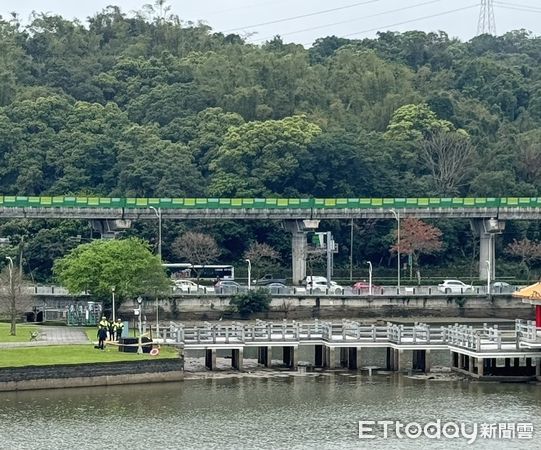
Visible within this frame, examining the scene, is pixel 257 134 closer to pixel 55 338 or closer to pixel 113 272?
pixel 113 272

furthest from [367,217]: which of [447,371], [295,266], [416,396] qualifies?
[416,396]

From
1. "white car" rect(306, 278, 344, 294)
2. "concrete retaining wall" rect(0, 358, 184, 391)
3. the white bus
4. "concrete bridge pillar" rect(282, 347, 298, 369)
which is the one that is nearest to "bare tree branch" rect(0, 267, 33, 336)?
"concrete retaining wall" rect(0, 358, 184, 391)

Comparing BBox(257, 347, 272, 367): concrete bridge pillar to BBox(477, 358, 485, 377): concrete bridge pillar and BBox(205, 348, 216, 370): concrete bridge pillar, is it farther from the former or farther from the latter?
BBox(477, 358, 485, 377): concrete bridge pillar

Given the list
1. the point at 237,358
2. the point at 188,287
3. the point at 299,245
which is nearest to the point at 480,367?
the point at 237,358

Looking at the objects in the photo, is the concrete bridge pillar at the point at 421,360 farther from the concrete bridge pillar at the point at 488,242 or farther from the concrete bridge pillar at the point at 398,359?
the concrete bridge pillar at the point at 488,242

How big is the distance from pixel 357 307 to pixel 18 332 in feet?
111

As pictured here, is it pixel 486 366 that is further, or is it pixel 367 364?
pixel 367 364

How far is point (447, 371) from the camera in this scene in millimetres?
78625

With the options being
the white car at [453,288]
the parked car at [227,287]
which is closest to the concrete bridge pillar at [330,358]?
the parked car at [227,287]

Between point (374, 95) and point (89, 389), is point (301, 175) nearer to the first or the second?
point (374, 95)

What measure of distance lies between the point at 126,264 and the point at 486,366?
980 inches

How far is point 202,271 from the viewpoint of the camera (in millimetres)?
128000

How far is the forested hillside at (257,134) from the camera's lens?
136 meters

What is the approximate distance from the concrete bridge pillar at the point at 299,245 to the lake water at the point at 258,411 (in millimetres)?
47161
